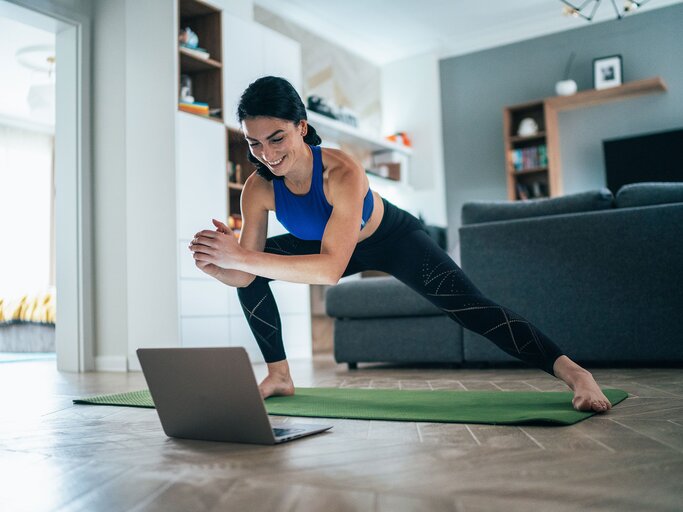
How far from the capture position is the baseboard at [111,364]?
162 inches

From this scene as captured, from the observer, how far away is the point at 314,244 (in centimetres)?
212

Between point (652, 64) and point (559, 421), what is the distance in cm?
581

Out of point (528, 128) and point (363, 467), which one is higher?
point (528, 128)

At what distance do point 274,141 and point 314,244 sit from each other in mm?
498

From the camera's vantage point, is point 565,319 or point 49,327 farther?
point 49,327

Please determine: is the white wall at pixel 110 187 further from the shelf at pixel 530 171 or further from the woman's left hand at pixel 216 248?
the shelf at pixel 530 171

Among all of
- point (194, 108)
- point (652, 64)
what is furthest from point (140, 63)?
point (652, 64)

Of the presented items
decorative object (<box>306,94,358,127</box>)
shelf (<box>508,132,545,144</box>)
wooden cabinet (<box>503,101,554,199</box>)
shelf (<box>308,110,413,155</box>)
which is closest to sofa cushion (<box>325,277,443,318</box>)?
shelf (<box>308,110,413,155</box>)

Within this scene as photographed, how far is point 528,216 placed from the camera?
128 inches

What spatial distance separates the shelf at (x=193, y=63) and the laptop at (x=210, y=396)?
332 centimetres

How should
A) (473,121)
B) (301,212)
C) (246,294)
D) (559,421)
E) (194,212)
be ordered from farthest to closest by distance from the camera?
(473,121)
(194,212)
(246,294)
(301,212)
(559,421)

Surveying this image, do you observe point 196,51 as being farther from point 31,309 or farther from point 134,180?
point 31,309

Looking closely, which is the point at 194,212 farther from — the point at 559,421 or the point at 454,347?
the point at 559,421

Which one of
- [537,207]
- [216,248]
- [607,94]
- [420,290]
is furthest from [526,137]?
[216,248]
